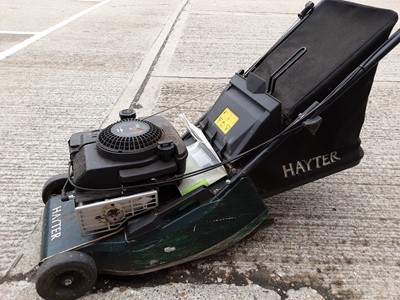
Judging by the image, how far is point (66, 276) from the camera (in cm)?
177

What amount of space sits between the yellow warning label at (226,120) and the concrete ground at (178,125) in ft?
2.12

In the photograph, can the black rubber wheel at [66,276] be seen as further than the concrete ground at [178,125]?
No

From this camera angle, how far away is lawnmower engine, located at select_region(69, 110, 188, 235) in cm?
169

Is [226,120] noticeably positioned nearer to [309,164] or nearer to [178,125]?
[309,164]

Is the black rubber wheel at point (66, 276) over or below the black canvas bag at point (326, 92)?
below

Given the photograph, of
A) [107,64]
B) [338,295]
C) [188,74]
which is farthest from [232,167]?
[107,64]

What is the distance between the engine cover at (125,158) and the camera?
1689 millimetres

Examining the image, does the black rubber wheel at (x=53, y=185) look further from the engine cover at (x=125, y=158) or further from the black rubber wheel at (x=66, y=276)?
the black rubber wheel at (x=66, y=276)

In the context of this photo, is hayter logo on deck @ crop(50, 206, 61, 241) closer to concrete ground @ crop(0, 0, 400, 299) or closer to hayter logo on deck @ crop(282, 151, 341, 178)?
concrete ground @ crop(0, 0, 400, 299)

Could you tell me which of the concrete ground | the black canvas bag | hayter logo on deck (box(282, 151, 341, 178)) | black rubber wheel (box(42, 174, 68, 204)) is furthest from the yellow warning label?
black rubber wheel (box(42, 174, 68, 204))

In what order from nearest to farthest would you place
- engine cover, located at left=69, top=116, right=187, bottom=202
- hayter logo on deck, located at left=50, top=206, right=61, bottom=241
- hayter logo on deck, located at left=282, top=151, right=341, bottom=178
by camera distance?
engine cover, located at left=69, top=116, right=187, bottom=202
hayter logo on deck, located at left=50, top=206, right=61, bottom=241
hayter logo on deck, located at left=282, top=151, right=341, bottom=178

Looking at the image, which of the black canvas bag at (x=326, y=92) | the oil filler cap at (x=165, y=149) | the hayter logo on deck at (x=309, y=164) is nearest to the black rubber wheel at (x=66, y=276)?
the oil filler cap at (x=165, y=149)

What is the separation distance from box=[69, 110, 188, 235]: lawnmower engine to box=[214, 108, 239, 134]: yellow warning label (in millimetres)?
350

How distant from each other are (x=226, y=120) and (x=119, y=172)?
69 centimetres
